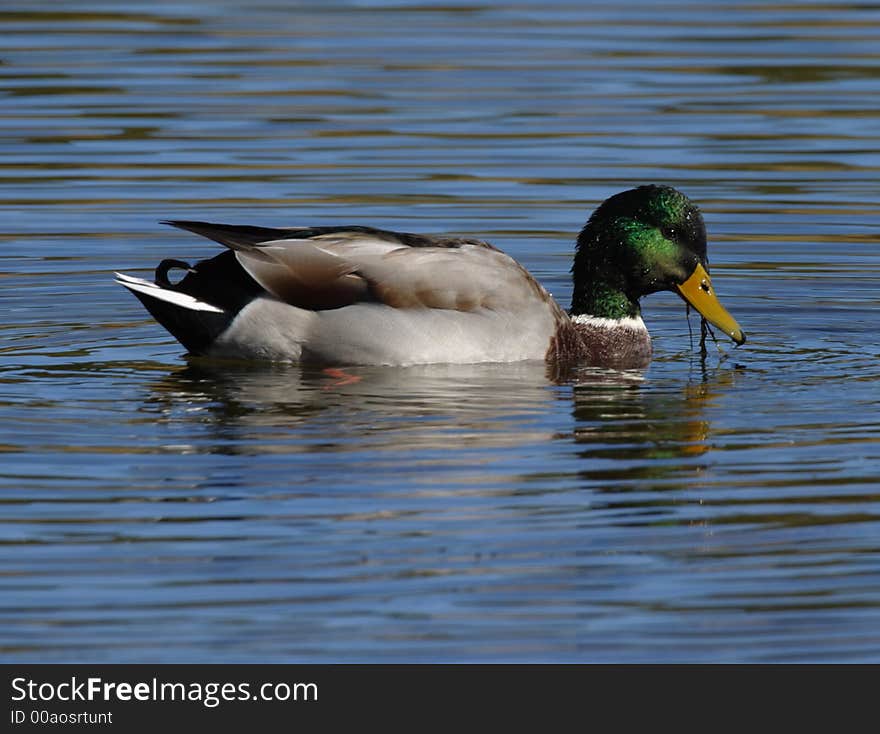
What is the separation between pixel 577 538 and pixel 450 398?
2555mm

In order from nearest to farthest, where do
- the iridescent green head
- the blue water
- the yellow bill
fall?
1. the blue water
2. the yellow bill
3. the iridescent green head

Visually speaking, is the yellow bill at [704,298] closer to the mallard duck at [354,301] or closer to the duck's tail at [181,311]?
the mallard duck at [354,301]

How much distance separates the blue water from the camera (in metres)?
7.34

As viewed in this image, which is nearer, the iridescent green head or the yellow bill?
the yellow bill

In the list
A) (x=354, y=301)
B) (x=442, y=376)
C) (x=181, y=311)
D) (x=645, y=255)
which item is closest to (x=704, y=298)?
(x=645, y=255)

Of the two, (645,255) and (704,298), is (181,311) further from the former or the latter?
(704,298)

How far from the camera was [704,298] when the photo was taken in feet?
39.1

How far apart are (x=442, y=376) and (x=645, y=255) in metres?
1.54

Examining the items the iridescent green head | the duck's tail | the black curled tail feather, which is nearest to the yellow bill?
the iridescent green head

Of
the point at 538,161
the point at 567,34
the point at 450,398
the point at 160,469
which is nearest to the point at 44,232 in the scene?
the point at 538,161

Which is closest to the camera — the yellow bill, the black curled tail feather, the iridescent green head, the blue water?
the blue water

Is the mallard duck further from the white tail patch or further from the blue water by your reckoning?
the blue water

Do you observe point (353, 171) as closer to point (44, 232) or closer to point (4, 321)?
point (44, 232)

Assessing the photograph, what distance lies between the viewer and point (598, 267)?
478 inches
